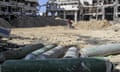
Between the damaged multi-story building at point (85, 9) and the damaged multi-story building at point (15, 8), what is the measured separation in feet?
25.4

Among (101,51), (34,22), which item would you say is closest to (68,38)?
(101,51)

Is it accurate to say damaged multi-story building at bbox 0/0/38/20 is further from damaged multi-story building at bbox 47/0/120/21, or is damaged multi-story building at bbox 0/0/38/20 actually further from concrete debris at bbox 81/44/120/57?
concrete debris at bbox 81/44/120/57

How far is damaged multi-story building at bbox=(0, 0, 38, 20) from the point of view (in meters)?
79.3

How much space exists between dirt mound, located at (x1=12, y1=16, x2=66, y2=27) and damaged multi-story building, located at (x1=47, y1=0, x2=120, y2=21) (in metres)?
28.8

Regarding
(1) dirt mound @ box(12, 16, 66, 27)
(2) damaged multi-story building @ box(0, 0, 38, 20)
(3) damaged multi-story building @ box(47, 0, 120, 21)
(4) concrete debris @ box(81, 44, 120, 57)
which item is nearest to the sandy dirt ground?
(4) concrete debris @ box(81, 44, 120, 57)

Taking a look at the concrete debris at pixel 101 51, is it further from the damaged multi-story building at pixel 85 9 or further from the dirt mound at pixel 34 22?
the damaged multi-story building at pixel 85 9

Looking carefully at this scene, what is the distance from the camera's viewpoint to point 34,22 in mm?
68062

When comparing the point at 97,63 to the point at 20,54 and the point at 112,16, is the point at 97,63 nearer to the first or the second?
the point at 20,54

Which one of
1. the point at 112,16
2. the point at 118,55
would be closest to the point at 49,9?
the point at 112,16

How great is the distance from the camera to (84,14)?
4072 inches

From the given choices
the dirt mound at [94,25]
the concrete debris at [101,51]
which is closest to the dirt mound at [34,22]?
the dirt mound at [94,25]

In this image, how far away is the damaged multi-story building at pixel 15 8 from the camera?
260 ft

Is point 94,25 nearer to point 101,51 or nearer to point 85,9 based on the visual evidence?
point 85,9

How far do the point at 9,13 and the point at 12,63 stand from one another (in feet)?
235
